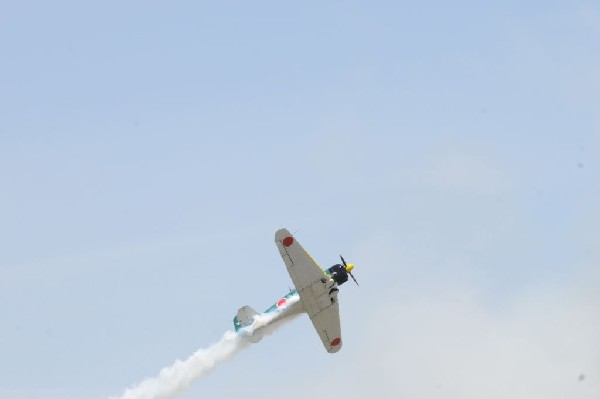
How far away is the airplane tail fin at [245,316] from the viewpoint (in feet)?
330

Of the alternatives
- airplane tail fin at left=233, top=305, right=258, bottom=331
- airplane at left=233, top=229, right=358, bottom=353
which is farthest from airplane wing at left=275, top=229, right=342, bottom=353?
airplane tail fin at left=233, top=305, right=258, bottom=331

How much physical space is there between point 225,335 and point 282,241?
11892 mm

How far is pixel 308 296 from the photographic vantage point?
323 feet

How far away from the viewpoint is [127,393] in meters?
100

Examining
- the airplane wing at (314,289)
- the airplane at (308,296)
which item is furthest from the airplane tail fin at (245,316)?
the airplane wing at (314,289)

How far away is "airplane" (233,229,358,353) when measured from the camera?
95125 mm

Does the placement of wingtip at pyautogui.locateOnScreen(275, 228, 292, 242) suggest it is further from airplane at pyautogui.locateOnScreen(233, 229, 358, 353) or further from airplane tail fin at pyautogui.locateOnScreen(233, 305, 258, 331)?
airplane tail fin at pyautogui.locateOnScreen(233, 305, 258, 331)

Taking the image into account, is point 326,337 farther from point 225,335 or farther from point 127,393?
point 127,393

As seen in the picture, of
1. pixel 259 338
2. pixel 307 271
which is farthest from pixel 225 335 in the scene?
pixel 307 271

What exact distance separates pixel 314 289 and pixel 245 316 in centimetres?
669

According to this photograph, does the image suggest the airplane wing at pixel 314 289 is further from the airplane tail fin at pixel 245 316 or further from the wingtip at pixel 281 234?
the airplane tail fin at pixel 245 316

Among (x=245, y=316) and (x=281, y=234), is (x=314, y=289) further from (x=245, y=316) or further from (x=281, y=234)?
(x=245, y=316)

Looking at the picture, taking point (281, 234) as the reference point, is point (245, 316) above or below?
above

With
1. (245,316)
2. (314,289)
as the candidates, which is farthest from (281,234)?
(245,316)
